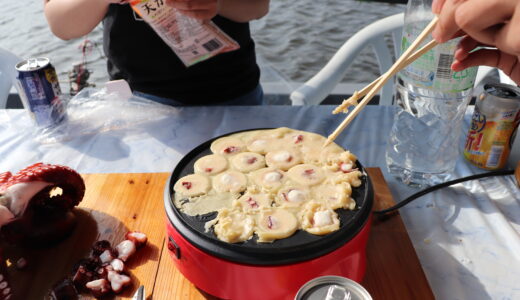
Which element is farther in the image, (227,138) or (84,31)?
(84,31)

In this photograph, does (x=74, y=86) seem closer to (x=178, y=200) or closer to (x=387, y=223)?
(x=178, y=200)

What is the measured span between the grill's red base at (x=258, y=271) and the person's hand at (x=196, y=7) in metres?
0.74

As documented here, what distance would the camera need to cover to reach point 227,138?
1.27 m

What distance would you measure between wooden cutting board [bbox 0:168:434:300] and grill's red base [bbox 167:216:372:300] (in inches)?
3.0

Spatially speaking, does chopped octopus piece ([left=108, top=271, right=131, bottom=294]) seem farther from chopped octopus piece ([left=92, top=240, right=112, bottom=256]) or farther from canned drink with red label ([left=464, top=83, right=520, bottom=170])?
canned drink with red label ([left=464, top=83, right=520, bottom=170])

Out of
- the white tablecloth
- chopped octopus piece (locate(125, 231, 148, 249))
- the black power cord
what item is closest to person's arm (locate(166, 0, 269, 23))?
the white tablecloth

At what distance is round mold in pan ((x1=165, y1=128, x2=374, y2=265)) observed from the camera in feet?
2.81

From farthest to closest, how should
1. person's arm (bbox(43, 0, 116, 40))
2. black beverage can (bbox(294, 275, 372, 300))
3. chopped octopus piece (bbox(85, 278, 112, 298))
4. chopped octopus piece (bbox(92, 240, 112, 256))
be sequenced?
1. person's arm (bbox(43, 0, 116, 40))
2. chopped octopus piece (bbox(92, 240, 112, 256))
3. chopped octopus piece (bbox(85, 278, 112, 298))
4. black beverage can (bbox(294, 275, 372, 300))

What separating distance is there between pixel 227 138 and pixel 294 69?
12.1 feet

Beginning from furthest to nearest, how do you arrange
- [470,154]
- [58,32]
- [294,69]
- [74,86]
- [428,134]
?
[294,69] → [74,86] → [58,32] → [428,134] → [470,154]

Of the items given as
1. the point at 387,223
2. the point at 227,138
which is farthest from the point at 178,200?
the point at 387,223

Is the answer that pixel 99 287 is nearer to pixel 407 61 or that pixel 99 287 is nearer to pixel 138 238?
pixel 138 238

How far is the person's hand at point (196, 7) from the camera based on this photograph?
4.37 feet

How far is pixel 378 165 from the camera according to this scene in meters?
1.45
